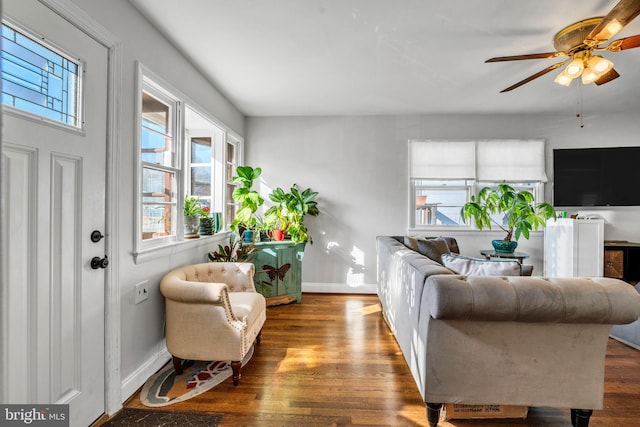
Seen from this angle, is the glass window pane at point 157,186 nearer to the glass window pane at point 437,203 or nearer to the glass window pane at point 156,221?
the glass window pane at point 156,221

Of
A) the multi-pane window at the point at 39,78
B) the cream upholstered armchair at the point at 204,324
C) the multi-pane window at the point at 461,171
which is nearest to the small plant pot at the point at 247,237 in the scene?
the cream upholstered armchair at the point at 204,324

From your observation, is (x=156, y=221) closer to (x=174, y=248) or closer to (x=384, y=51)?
(x=174, y=248)

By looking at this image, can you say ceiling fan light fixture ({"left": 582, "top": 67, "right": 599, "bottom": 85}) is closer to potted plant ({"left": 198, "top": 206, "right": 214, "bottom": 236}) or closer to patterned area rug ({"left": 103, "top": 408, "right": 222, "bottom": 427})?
potted plant ({"left": 198, "top": 206, "right": 214, "bottom": 236})

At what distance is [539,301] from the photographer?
1449 mm

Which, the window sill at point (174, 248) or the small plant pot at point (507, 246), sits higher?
the window sill at point (174, 248)

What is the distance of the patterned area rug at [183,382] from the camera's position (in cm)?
192

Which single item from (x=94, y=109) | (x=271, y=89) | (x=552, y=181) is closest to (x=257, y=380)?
(x=94, y=109)

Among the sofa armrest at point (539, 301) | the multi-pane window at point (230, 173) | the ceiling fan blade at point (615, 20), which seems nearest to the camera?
the sofa armrest at point (539, 301)

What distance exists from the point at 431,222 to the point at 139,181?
354cm

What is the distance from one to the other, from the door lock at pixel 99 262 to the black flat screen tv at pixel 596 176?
4.90 meters

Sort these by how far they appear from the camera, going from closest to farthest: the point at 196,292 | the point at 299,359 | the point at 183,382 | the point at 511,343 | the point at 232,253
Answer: the point at 511,343 < the point at 196,292 < the point at 183,382 < the point at 299,359 < the point at 232,253

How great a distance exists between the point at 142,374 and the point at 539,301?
2.44 metres

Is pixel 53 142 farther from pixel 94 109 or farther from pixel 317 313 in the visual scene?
pixel 317 313

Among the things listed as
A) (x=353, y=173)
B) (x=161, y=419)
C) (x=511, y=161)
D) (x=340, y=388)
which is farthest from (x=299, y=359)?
(x=511, y=161)
